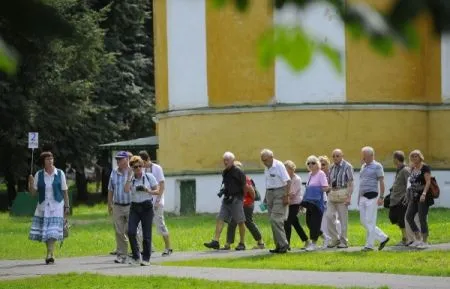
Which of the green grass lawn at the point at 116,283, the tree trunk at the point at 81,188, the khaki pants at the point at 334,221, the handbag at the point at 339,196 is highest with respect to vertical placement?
the handbag at the point at 339,196

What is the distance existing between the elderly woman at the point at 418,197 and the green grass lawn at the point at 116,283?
6018mm

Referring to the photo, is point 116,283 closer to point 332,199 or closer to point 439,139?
point 332,199

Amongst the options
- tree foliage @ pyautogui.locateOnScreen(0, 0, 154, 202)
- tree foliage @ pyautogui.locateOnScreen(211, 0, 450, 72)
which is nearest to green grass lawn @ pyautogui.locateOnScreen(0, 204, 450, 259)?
tree foliage @ pyautogui.locateOnScreen(0, 0, 154, 202)

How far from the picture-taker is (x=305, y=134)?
118ft

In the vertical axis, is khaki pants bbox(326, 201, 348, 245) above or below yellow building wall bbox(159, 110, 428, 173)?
below

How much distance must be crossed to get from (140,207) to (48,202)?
1717mm

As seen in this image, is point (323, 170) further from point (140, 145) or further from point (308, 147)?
point (140, 145)

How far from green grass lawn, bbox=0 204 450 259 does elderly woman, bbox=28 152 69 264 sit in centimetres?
242

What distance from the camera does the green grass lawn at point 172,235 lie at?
22297mm

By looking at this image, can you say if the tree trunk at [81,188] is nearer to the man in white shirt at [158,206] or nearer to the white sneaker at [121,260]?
the man in white shirt at [158,206]

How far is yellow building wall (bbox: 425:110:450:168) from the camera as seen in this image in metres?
36.3

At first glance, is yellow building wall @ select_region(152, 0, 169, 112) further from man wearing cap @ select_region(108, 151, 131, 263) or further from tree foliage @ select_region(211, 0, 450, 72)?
tree foliage @ select_region(211, 0, 450, 72)

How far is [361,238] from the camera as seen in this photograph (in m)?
22.8

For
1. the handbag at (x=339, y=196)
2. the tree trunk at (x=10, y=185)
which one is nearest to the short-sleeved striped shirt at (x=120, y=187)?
the handbag at (x=339, y=196)
